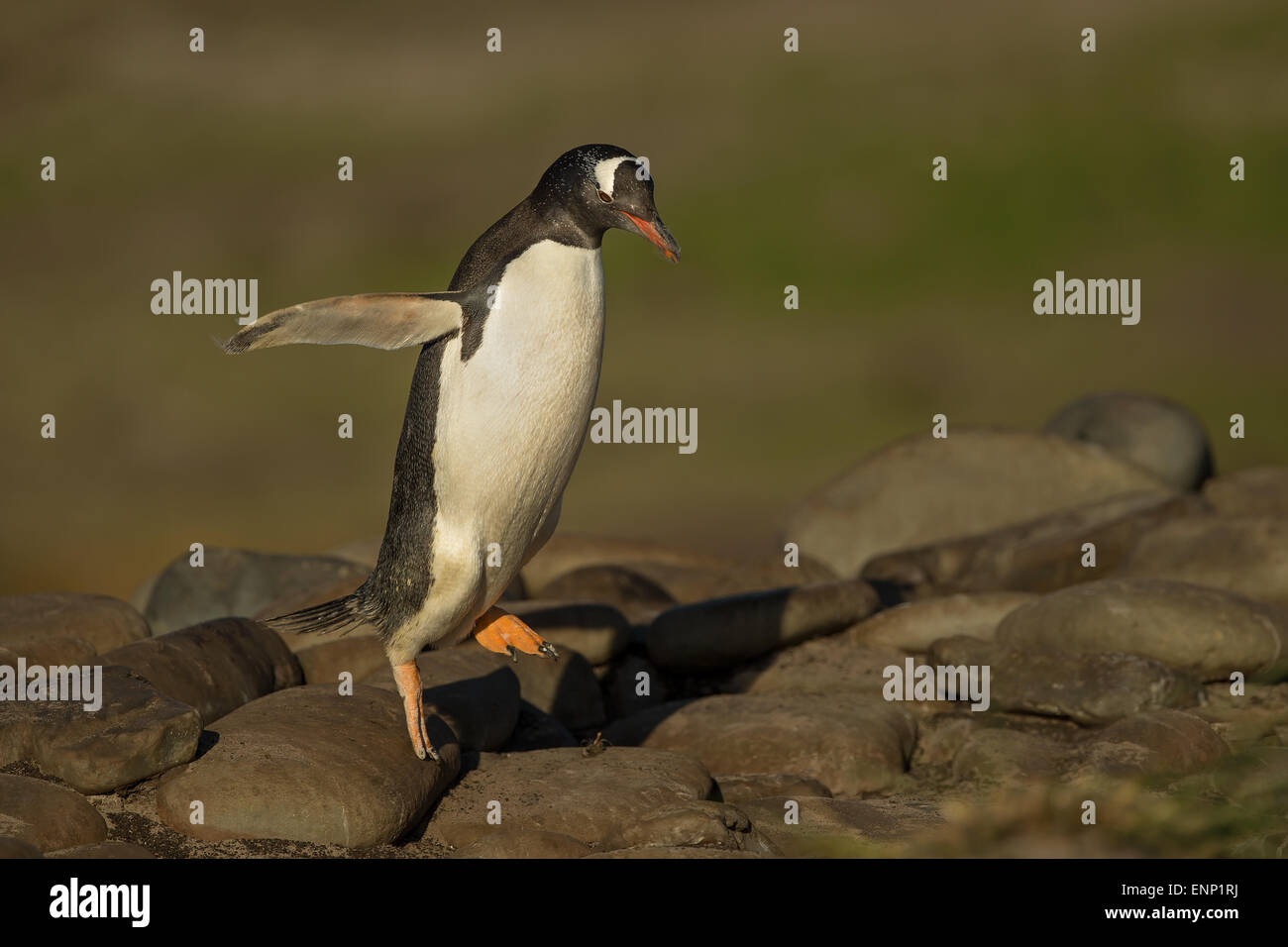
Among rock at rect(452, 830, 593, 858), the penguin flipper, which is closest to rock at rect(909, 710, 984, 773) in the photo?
rock at rect(452, 830, 593, 858)

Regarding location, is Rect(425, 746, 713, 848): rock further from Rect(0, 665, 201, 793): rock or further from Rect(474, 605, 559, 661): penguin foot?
Rect(0, 665, 201, 793): rock

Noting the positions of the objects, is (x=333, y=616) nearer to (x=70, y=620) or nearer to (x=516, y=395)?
(x=516, y=395)

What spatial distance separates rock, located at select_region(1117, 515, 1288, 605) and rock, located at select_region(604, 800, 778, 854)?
175 inches

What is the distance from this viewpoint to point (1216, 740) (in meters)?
7.10

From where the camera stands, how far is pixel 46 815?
5.22 m

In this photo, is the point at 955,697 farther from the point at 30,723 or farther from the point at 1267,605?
the point at 30,723

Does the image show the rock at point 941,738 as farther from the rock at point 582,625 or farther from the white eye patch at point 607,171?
the white eye patch at point 607,171

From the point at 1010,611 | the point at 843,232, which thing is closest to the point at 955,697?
the point at 1010,611

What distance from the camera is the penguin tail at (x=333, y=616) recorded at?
636cm

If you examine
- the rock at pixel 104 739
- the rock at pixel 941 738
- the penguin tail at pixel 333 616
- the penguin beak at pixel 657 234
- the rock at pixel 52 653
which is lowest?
the rock at pixel 941 738

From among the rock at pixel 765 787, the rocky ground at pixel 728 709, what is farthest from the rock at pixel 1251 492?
the rock at pixel 765 787

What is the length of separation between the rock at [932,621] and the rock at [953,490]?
3.18 m

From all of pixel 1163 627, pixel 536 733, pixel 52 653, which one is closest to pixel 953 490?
pixel 1163 627
